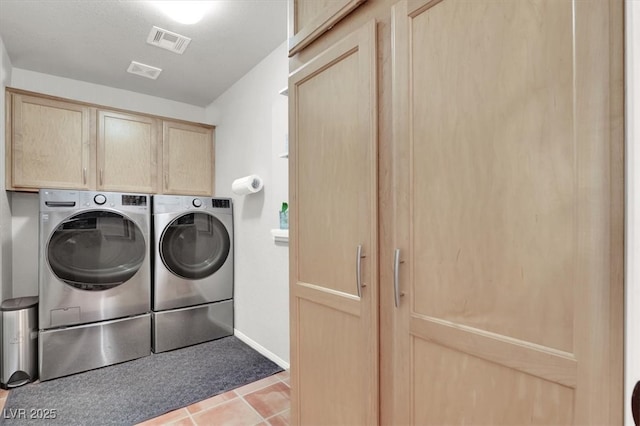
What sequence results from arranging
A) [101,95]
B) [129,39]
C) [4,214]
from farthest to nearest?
[101,95] < [4,214] < [129,39]

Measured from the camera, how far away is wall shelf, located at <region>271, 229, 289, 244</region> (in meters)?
2.41


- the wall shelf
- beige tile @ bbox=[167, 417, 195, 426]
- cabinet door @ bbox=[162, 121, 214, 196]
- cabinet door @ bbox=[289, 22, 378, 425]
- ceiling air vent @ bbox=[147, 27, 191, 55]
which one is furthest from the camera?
cabinet door @ bbox=[162, 121, 214, 196]

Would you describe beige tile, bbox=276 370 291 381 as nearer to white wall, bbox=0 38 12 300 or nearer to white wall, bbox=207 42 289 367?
white wall, bbox=207 42 289 367

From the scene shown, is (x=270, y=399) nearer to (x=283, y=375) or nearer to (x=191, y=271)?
(x=283, y=375)

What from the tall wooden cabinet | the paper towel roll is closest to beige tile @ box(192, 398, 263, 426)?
the tall wooden cabinet

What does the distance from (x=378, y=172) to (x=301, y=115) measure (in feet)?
1.69

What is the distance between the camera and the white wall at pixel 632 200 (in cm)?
57

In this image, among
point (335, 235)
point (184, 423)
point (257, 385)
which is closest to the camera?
point (335, 235)

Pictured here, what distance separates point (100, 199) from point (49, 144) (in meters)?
0.71

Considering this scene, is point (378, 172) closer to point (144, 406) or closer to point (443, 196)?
point (443, 196)

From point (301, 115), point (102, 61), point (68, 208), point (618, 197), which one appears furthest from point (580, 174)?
point (102, 61)

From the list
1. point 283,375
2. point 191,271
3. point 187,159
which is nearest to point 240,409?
point 283,375

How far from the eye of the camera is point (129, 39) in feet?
7.86

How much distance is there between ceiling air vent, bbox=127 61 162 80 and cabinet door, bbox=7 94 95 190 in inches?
21.2
